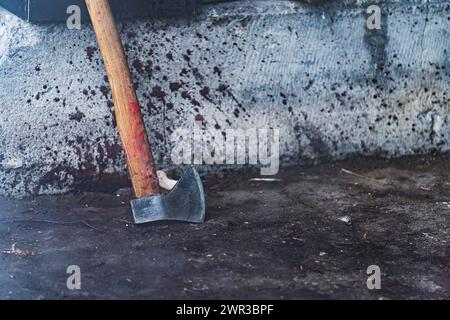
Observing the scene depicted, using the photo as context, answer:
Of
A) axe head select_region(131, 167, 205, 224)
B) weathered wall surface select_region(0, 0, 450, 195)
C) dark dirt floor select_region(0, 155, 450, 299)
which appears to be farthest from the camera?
weathered wall surface select_region(0, 0, 450, 195)

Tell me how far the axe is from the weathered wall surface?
1.32 ft

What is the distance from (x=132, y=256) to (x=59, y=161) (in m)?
1.04

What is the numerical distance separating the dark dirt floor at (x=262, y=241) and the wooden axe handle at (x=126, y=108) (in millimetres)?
244

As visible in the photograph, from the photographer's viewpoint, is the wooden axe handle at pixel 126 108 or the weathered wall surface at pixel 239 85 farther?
the weathered wall surface at pixel 239 85

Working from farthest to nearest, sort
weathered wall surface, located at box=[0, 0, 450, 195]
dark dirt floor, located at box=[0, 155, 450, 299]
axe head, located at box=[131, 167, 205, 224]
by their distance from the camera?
weathered wall surface, located at box=[0, 0, 450, 195], axe head, located at box=[131, 167, 205, 224], dark dirt floor, located at box=[0, 155, 450, 299]

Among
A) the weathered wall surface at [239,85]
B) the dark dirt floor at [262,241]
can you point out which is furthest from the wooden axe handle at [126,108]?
the weathered wall surface at [239,85]

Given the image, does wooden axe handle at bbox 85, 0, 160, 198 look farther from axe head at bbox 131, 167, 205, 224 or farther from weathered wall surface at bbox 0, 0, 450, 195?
weathered wall surface at bbox 0, 0, 450, 195

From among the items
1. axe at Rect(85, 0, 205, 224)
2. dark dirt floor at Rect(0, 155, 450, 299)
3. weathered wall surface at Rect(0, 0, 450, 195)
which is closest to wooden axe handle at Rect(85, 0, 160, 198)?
axe at Rect(85, 0, 205, 224)

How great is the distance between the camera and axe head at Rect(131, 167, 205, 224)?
2625 mm

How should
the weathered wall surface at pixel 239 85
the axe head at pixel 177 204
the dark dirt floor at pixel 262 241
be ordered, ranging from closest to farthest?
the dark dirt floor at pixel 262 241 → the axe head at pixel 177 204 → the weathered wall surface at pixel 239 85

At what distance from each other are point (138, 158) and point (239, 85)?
865mm

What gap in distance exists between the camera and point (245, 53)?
3.24 meters

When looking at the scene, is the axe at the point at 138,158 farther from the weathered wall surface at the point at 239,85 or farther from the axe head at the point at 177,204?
the weathered wall surface at the point at 239,85

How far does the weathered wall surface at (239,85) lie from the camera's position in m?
3.16
